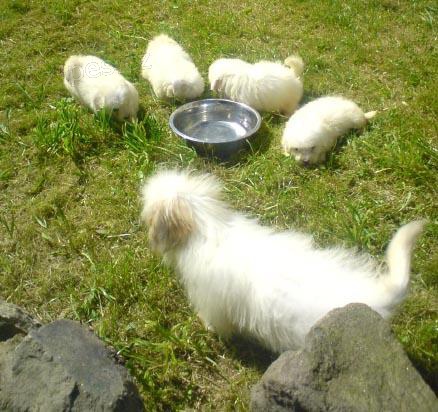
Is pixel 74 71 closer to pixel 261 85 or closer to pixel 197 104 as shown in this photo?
pixel 197 104

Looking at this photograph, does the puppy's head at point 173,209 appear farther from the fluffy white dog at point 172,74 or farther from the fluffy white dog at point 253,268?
the fluffy white dog at point 172,74

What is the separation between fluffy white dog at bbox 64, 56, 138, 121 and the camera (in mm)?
4383

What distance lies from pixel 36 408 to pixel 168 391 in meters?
0.80

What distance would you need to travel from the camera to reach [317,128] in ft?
13.1

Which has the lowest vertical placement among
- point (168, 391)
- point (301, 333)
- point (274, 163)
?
point (168, 391)

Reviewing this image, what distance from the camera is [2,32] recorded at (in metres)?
5.98

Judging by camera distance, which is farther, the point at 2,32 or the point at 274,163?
the point at 2,32

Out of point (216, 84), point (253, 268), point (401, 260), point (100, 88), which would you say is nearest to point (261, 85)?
point (216, 84)

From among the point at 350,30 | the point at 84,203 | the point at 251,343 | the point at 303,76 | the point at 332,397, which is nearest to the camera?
the point at 332,397

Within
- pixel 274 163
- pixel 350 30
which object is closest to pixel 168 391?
pixel 274 163

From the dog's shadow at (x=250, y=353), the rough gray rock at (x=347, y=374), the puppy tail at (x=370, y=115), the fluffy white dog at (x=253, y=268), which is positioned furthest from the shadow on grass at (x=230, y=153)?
the rough gray rock at (x=347, y=374)

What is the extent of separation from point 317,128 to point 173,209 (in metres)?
1.64

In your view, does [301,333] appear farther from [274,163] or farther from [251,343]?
[274,163]

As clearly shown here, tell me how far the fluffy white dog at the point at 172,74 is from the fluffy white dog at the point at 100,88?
0.32m
